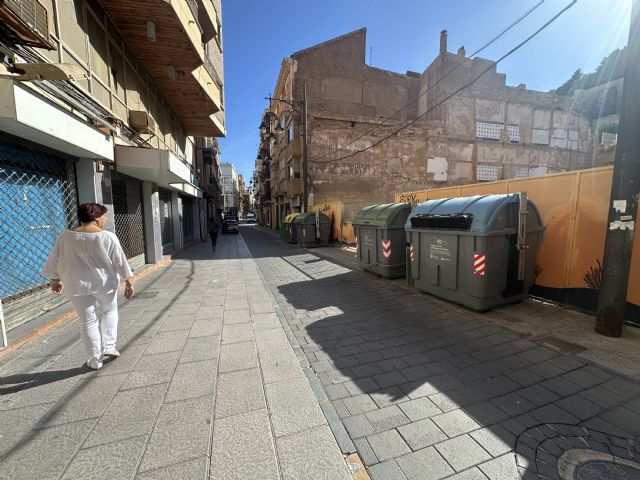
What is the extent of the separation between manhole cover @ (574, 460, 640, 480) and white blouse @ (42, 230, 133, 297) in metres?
4.26

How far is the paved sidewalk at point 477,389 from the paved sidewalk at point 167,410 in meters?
→ 0.40

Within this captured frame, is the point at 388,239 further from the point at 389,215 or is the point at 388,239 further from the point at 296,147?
the point at 296,147

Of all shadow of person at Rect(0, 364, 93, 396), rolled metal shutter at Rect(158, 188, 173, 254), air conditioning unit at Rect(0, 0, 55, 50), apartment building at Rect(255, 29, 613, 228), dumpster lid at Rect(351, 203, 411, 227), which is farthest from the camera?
apartment building at Rect(255, 29, 613, 228)

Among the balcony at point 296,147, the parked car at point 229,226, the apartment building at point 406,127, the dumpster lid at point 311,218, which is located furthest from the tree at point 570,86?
the parked car at point 229,226

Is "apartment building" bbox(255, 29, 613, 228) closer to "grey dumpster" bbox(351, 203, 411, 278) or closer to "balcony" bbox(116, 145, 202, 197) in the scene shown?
"grey dumpster" bbox(351, 203, 411, 278)

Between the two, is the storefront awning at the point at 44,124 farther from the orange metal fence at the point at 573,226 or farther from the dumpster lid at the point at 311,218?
the dumpster lid at the point at 311,218

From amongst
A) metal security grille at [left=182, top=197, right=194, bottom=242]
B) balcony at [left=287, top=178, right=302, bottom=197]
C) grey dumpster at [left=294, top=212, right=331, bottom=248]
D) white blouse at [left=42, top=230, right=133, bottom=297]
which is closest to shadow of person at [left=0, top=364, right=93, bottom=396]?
white blouse at [left=42, top=230, right=133, bottom=297]

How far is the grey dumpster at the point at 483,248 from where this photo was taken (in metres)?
4.45

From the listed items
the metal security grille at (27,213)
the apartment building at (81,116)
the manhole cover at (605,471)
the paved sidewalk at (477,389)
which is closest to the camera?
the manhole cover at (605,471)

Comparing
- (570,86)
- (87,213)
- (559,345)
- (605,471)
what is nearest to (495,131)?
(570,86)

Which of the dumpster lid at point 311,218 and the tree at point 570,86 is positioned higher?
the tree at point 570,86

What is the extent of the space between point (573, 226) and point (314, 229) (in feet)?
34.7

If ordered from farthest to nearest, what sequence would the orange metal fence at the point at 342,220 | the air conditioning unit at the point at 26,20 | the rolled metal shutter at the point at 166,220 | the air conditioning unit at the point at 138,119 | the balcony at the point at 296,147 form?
the balcony at the point at 296,147 < the orange metal fence at the point at 342,220 < the rolled metal shutter at the point at 166,220 < the air conditioning unit at the point at 138,119 < the air conditioning unit at the point at 26,20

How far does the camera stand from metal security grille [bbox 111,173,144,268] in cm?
718
